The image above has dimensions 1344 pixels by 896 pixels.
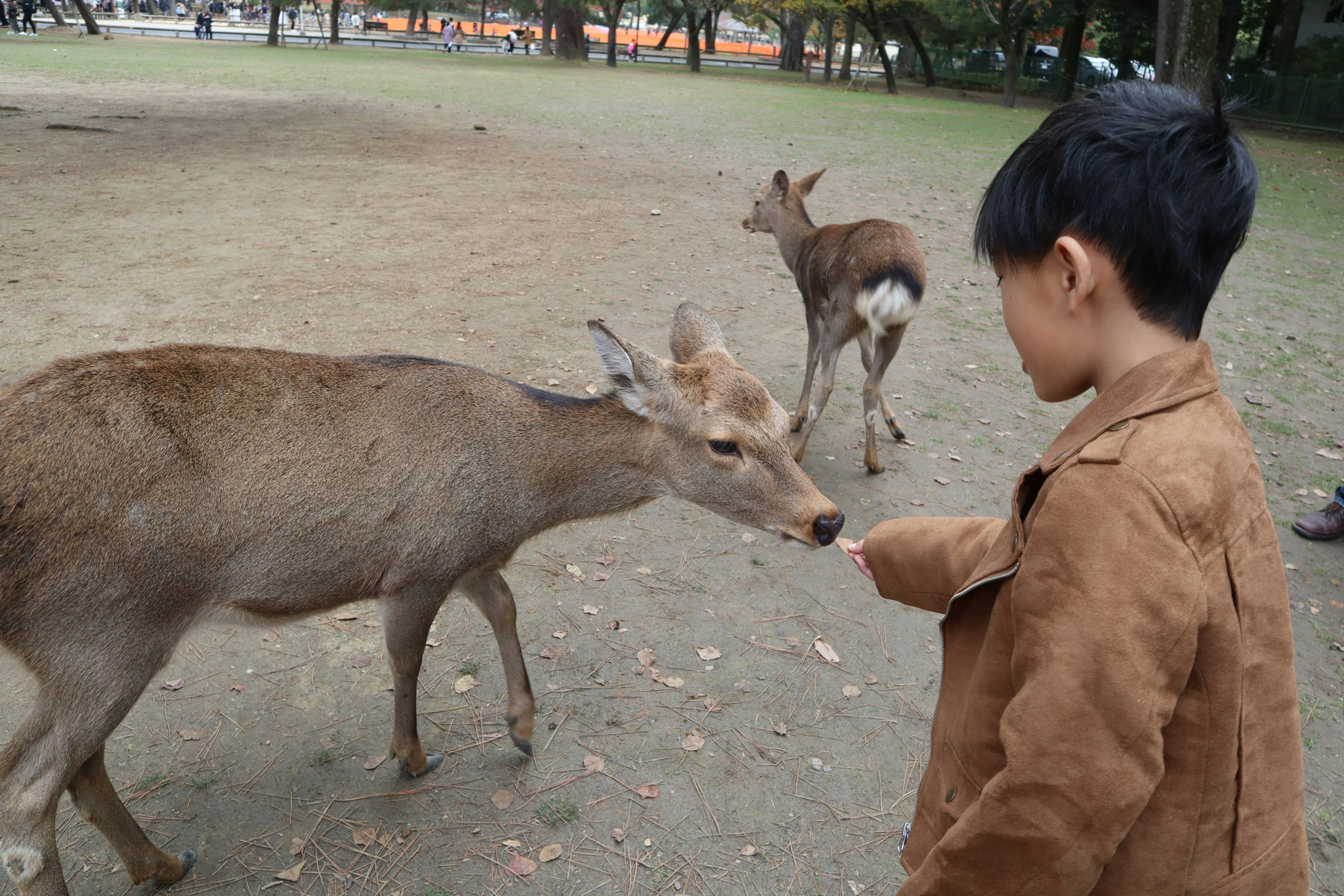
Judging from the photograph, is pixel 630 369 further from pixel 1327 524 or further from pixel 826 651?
pixel 1327 524

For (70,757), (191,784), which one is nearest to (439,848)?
(191,784)

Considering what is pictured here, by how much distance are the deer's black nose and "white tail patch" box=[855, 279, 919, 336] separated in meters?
2.87

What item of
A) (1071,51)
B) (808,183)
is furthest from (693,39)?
(808,183)

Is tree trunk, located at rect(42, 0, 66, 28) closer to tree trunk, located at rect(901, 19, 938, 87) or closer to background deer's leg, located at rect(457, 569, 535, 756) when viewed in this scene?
tree trunk, located at rect(901, 19, 938, 87)

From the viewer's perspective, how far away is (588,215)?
12.7 metres

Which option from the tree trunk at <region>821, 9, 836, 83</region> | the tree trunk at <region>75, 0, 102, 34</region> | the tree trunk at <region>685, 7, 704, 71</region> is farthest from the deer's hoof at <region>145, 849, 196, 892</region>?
the tree trunk at <region>75, 0, 102, 34</region>

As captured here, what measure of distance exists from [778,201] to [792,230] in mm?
400

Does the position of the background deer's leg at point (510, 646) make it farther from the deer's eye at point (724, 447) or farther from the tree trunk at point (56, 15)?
the tree trunk at point (56, 15)

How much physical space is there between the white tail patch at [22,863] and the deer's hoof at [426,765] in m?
1.23

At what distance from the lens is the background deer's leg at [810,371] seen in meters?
6.84

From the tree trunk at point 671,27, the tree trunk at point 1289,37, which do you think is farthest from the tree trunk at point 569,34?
the tree trunk at point 1289,37

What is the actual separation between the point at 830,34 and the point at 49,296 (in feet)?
133

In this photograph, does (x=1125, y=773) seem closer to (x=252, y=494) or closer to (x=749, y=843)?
(x=749, y=843)

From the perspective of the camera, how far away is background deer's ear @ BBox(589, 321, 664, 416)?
3.50 m
